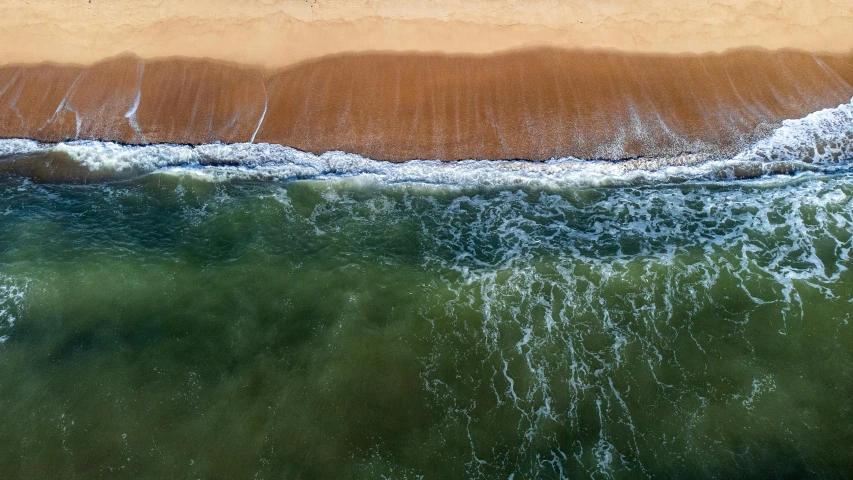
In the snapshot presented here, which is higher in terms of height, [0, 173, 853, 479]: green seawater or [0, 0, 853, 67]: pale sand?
[0, 0, 853, 67]: pale sand

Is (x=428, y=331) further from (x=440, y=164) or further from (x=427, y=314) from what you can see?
(x=440, y=164)

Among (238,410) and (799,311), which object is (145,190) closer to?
(238,410)

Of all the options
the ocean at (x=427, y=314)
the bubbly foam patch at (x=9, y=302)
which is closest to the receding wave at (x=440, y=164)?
the ocean at (x=427, y=314)

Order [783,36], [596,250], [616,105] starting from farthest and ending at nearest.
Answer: [783,36] → [616,105] → [596,250]

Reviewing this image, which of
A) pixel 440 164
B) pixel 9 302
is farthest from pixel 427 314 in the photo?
pixel 9 302

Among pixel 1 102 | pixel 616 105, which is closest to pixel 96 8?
pixel 1 102

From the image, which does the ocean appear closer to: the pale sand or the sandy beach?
the sandy beach

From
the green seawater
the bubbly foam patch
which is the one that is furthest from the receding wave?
the bubbly foam patch
